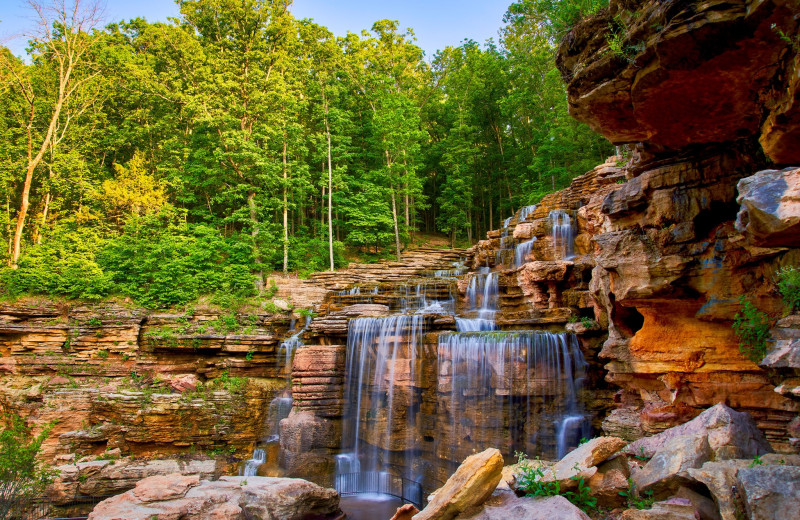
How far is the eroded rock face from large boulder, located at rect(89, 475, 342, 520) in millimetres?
9342

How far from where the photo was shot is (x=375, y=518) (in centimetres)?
962

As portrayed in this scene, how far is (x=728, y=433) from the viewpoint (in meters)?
5.28

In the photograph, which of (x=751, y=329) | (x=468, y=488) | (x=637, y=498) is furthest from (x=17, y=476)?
(x=751, y=329)

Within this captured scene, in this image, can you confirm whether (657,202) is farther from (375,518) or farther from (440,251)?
(440,251)

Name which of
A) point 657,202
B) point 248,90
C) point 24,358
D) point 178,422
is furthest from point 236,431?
point 248,90

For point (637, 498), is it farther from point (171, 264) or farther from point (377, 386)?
point (171, 264)

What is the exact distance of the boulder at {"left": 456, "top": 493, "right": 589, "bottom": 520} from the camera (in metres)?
4.55

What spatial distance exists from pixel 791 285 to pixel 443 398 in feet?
23.4

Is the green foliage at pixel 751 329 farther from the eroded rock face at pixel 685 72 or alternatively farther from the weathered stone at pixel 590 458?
the weathered stone at pixel 590 458

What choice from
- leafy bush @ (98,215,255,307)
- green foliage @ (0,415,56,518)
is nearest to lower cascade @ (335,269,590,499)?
green foliage @ (0,415,56,518)

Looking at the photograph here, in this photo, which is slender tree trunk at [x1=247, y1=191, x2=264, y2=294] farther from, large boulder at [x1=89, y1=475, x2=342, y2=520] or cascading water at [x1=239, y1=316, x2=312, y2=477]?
large boulder at [x1=89, y1=475, x2=342, y2=520]

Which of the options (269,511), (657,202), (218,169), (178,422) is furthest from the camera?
(218,169)

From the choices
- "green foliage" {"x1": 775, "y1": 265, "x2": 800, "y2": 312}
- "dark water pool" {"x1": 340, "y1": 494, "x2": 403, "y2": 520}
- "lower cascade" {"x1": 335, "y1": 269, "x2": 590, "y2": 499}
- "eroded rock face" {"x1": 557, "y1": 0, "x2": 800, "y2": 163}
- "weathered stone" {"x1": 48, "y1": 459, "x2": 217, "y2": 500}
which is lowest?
"dark water pool" {"x1": 340, "y1": 494, "x2": 403, "y2": 520}

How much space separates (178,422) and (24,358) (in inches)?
237
